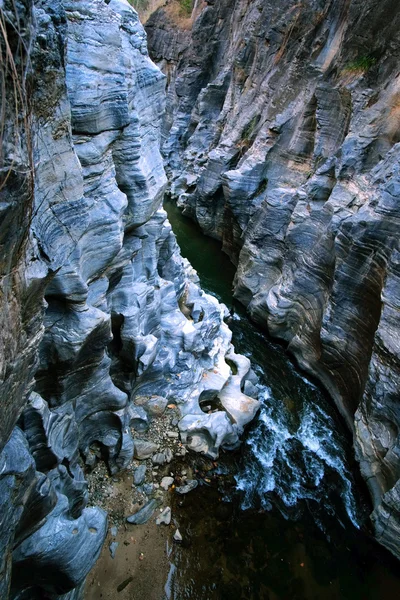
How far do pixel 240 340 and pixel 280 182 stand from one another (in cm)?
771

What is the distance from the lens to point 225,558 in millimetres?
A: 8852

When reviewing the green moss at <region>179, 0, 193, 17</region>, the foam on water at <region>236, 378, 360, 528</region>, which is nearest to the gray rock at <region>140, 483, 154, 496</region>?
the foam on water at <region>236, 378, 360, 528</region>

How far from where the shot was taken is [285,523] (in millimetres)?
9844

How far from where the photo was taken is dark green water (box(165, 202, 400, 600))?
8609mm

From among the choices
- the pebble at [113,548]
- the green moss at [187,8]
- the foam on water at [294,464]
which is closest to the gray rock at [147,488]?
the pebble at [113,548]

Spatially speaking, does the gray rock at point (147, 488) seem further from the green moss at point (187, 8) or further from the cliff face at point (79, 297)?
the green moss at point (187, 8)

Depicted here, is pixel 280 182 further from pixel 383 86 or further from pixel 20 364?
pixel 20 364

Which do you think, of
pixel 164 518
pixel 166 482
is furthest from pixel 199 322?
pixel 164 518

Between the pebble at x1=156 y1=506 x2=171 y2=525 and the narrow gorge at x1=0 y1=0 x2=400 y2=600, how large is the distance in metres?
0.29

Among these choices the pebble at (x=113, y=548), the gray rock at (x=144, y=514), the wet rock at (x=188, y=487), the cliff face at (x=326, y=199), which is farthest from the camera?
the cliff face at (x=326, y=199)

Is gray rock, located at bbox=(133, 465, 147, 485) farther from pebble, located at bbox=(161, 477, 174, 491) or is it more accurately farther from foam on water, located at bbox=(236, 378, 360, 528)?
foam on water, located at bbox=(236, 378, 360, 528)

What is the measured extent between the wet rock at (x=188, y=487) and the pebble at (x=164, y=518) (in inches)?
23.5

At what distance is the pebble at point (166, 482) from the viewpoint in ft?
32.0

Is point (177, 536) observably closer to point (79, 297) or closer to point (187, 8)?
point (79, 297)
